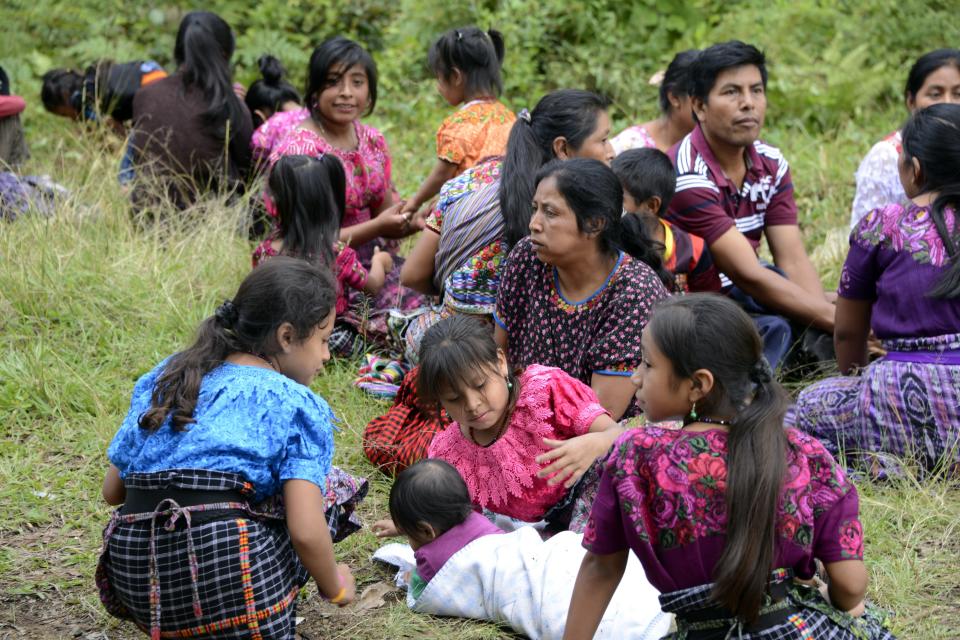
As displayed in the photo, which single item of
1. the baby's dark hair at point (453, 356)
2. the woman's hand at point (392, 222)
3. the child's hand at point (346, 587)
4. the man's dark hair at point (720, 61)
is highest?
the man's dark hair at point (720, 61)

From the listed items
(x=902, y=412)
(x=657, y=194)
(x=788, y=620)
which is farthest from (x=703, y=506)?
(x=657, y=194)

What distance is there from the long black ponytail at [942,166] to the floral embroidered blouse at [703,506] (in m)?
1.66

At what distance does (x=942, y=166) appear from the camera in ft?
12.2

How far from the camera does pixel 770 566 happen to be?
86.7 inches

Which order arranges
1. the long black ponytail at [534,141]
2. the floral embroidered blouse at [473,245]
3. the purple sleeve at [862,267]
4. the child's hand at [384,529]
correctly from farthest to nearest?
the floral embroidered blouse at [473,245]
the long black ponytail at [534,141]
the purple sleeve at [862,267]
the child's hand at [384,529]

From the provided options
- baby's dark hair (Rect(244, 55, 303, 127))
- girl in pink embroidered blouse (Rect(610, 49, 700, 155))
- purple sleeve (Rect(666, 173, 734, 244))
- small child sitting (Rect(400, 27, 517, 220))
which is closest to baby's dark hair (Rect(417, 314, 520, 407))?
purple sleeve (Rect(666, 173, 734, 244))

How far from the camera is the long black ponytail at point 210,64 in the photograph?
621cm

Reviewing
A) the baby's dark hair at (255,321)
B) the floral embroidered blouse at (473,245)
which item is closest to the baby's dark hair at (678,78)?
the floral embroidered blouse at (473,245)

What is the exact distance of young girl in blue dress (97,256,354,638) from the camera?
2629 millimetres

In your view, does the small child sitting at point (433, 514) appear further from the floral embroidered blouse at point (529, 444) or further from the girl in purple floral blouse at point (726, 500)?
the girl in purple floral blouse at point (726, 500)

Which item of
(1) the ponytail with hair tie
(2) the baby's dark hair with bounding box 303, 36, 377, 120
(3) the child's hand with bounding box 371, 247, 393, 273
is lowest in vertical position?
(3) the child's hand with bounding box 371, 247, 393, 273

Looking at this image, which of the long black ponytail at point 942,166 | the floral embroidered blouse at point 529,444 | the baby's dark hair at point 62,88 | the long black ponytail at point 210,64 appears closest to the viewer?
the floral embroidered blouse at point 529,444

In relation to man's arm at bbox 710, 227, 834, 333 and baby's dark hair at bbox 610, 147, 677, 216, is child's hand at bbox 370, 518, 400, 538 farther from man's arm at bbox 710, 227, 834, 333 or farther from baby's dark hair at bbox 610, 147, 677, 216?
man's arm at bbox 710, 227, 834, 333

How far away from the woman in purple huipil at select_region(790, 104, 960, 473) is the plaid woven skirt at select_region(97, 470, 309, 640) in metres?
2.27
